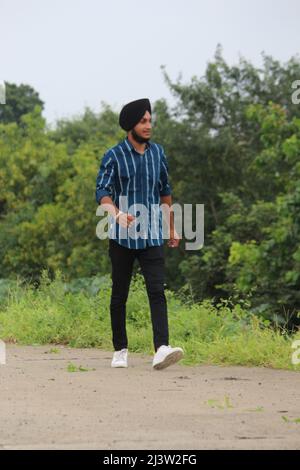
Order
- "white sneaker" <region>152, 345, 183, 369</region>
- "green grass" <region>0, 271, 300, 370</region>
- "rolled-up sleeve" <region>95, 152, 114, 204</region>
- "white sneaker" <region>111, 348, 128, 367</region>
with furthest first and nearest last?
"green grass" <region>0, 271, 300, 370</region> < "white sneaker" <region>111, 348, 128, 367</region> < "rolled-up sleeve" <region>95, 152, 114, 204</region> < "white sneaker" <region>152, 345, 183, 369</region>

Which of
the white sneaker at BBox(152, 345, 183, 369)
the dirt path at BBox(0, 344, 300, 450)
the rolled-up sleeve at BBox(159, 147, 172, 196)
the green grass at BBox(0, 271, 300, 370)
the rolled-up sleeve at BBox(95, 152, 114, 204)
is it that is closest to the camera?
the dirt path at BBox(0, 344, 300, 450)

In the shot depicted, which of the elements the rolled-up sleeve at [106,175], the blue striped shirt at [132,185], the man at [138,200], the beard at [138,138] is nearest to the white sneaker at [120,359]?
the man at [138,200]

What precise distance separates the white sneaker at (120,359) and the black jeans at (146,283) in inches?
2.0

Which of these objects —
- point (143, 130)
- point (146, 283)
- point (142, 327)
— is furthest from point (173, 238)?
point (142, 327)

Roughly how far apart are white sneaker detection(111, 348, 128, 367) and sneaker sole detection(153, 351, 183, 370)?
314mm

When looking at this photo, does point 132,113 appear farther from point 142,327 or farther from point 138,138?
point 142,327

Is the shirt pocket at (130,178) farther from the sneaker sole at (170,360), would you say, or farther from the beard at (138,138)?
the sneaker sole at (170,360)

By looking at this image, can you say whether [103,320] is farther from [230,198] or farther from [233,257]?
[230,198]

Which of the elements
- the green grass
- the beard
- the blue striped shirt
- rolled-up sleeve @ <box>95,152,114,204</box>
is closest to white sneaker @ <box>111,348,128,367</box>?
the green grass

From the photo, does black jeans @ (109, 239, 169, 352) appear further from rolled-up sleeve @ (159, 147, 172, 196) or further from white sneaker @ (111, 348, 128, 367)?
rolled-up sleeve @ (159, 147, 172, 196)

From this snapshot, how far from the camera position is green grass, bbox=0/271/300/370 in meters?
8.62

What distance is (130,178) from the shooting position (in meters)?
8.20

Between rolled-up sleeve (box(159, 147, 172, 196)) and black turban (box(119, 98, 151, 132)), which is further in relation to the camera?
rolled-up sleeve (box(159, 147, 172, 196))

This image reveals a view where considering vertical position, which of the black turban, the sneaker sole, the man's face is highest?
the black turban
